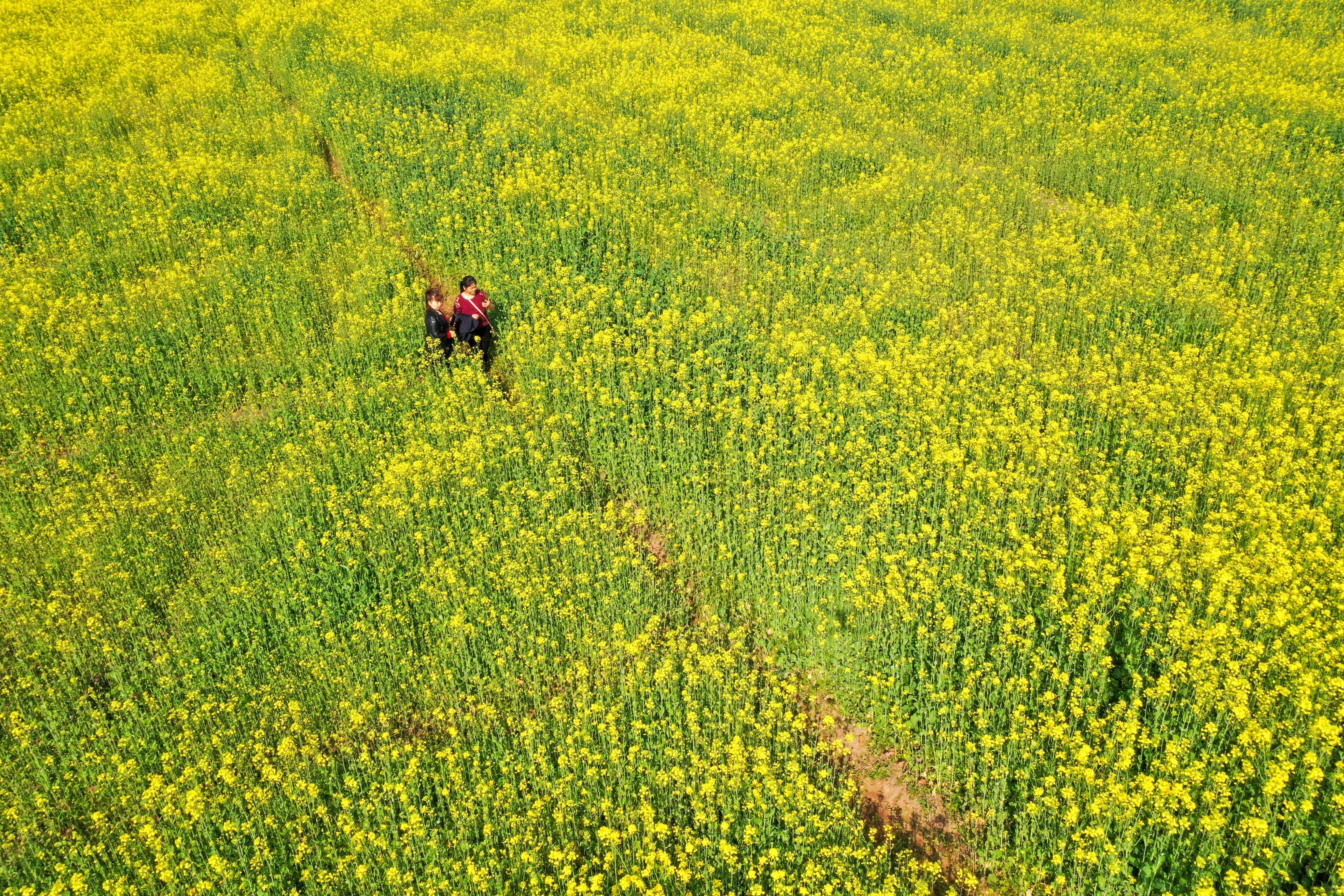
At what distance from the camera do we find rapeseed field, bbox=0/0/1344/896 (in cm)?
679

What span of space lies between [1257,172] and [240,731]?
2030 cm

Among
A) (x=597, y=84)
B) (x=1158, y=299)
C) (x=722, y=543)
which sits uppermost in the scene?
(x=597, y=84)

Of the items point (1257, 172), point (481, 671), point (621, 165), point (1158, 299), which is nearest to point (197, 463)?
point (481, 671)

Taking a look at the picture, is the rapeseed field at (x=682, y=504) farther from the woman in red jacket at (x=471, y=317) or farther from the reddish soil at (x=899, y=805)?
the woman in red jacket at (x=471, y=317)

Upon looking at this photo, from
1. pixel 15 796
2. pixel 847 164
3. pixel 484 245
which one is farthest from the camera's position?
pixel 847 164

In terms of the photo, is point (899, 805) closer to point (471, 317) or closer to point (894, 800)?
point (894, 800)

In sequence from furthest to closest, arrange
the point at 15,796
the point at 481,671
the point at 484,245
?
the point at 484,245 < the point at 481,671 < the point at 15,796

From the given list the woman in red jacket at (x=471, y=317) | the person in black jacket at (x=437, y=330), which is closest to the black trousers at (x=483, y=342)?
the woman in red jacket at (x=471, y=317)

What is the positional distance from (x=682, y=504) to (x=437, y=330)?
544 centimetres

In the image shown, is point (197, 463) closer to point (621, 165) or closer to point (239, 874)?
point (239, 874)

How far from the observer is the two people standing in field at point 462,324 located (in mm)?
13164

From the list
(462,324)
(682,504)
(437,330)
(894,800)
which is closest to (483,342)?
(462,324)

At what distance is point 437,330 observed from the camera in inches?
518

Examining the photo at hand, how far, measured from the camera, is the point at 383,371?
43.3 ft
